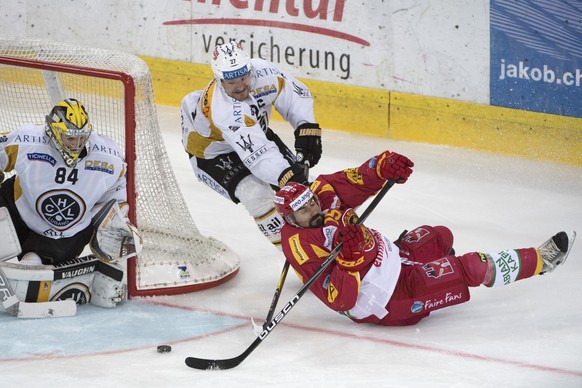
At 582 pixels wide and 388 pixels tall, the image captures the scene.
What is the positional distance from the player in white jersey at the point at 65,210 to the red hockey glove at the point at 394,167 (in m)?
0.99

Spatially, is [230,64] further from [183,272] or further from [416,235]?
[416,235]

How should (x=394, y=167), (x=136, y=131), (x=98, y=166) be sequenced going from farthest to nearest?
(x=136, y=131) < (x=98, y=166) < (x=394, y=167)

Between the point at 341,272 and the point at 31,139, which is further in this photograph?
the point at 31,139

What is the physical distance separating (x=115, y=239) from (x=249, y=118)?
736mm

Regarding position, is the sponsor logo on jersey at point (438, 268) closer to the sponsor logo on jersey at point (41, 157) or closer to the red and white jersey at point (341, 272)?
the red and white jersey at point (341, 272)

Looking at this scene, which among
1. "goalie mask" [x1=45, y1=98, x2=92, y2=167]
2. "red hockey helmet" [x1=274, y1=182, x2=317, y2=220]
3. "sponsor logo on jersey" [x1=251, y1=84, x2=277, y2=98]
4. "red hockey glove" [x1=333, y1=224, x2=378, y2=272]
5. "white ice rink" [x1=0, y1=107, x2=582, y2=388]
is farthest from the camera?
"sponsor logo on jersey" [x1=251, y1=84, x2=277, y2=98]

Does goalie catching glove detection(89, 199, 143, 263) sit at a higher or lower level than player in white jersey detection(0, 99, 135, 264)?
lower

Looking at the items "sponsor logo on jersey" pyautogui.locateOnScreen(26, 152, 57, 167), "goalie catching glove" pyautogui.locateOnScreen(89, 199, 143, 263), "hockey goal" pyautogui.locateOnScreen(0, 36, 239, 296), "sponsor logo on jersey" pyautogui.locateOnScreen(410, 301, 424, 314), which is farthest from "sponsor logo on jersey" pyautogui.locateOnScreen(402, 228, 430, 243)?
"sponsor logo on jersey" pyautogui.locateOnScreen(26, 152, 57, 167)

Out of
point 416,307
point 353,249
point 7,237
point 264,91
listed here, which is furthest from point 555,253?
point 7,237

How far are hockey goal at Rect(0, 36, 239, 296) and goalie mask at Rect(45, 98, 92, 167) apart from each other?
0.22m

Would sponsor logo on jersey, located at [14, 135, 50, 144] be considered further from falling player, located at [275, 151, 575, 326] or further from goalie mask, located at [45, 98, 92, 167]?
falling player, located at [275, 151, 575, 326]

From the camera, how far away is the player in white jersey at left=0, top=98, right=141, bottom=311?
457cm

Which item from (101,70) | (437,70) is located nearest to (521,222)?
(437,70)

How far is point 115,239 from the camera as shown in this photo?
15.3ft
